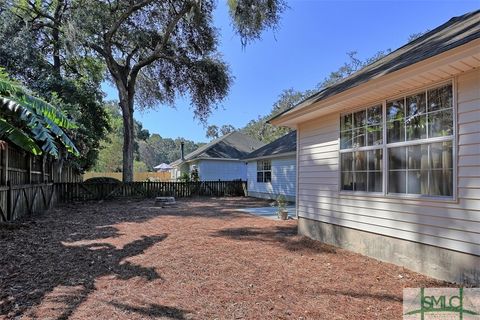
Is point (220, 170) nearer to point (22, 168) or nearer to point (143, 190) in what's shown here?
point (143, 190)

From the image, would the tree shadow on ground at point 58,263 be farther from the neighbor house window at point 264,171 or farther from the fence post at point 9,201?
the neighbor house window at point 264,171

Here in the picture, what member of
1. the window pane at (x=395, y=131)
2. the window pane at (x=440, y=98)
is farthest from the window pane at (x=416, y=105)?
the window pane at (x=395, y=131)

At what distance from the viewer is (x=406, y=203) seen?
4793 millimetres

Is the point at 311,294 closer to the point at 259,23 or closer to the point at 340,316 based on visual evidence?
the point at 340,316

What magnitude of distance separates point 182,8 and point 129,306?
19549mm

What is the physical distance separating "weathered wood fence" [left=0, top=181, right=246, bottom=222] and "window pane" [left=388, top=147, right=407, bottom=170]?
8.69m

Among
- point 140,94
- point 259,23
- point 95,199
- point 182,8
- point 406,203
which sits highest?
point 182,8

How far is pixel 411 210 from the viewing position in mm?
4719

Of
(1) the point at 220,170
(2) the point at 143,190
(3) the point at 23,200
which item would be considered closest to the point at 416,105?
(3) the point at 23,200

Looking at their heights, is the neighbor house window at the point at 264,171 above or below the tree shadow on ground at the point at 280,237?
above

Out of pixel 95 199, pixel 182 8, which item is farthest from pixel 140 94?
pixel 95 199

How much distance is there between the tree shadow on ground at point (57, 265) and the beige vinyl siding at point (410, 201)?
3630mm

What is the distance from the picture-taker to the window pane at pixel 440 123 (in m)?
4.27

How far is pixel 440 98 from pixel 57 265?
20.7 ft
